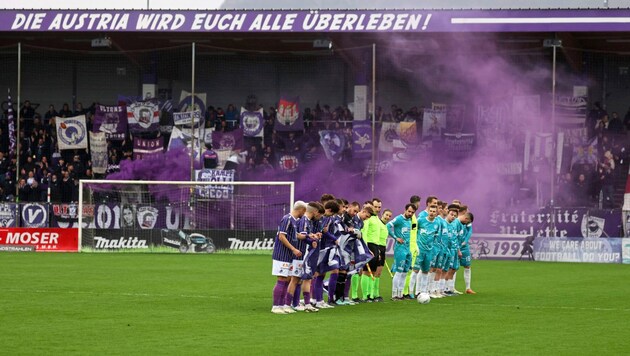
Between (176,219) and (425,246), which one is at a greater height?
(425,246)

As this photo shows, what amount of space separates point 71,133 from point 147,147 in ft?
10.3

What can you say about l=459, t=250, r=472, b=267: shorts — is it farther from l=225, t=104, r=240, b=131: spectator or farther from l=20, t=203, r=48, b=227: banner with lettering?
l=225, t=104, r=240, b=131: spectator

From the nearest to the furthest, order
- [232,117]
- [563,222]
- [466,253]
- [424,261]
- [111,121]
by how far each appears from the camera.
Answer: [424,261]
[466,253]
[563,222]
[111,121]
[232,117]

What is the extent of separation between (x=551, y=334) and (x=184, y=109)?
30.6 metres

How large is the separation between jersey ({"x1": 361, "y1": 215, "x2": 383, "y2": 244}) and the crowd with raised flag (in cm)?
2

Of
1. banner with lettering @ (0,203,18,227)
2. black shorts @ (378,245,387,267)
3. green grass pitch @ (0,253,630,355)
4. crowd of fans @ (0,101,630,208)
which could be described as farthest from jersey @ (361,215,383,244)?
banner with lettering @ (0,203,18,227)

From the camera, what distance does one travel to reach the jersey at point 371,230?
21234mm

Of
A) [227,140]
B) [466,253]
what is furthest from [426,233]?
[227,140]

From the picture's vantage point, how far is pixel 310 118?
44.0 m

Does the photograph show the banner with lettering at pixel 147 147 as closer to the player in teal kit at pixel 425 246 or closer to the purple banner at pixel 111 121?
the purple banner at pixel 111 121

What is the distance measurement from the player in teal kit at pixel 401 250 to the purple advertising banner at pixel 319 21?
788 inches

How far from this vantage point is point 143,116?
144ft

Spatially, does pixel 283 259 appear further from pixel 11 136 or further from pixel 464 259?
pixel 11 136

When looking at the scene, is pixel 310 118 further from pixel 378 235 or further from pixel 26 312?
pixel 26 312
